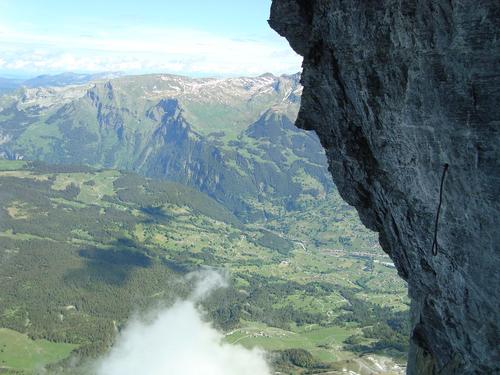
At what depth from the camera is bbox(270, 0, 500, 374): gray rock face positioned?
55.8ft

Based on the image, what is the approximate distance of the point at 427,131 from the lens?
1936 centimetres

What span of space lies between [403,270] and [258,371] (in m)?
162

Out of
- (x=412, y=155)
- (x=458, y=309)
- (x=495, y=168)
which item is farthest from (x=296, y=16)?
A: (x=458, y=309)

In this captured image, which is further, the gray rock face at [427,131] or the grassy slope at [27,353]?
the grassy slope at [27,353]

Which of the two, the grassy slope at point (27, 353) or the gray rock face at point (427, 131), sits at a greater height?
the gray rock face at point (427, 131)

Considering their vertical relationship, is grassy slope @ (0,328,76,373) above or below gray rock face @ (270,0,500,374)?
below

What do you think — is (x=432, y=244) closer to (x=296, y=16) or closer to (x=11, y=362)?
(x=296, y=16)

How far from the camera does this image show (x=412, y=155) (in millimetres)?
20906

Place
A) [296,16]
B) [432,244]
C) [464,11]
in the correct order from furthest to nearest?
[296,16], [432,244], [464,11]

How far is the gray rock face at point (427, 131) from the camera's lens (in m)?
17.0

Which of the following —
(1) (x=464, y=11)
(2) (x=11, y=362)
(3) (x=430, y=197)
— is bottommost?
(2) (x=11, y=362)

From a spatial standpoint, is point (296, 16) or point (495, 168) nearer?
point (495, 168)

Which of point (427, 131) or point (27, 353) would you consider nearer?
point (427, 131)

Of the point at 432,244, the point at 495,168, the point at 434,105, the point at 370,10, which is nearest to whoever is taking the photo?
the point at 495,168
